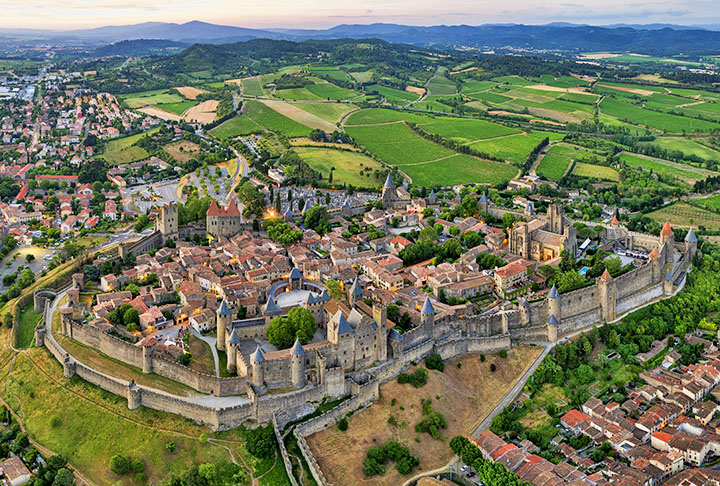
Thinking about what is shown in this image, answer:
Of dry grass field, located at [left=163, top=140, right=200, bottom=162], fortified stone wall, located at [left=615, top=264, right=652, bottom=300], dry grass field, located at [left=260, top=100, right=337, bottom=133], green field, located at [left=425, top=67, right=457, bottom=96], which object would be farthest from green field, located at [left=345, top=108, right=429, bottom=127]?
fortified stone wall, located at [left=615, top=264, right=652, bottom=300]

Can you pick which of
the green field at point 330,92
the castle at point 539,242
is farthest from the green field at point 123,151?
the castle at point 539,242

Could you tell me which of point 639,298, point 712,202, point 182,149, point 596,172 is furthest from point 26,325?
point 712,202

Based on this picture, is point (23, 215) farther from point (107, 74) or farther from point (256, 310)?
point (107, 74)

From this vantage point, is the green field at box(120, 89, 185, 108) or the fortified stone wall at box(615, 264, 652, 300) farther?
the green field at box(120, 89, 185, 108)

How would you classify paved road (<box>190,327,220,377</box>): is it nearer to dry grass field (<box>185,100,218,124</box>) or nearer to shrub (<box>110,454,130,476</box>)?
shrub (<box>110,454,130,476</box>)

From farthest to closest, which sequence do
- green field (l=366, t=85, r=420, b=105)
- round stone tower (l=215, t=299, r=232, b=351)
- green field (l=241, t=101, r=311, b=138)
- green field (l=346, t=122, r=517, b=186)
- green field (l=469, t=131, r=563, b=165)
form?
green field (l=366, t=85, r=420, b=105)
green field (l=241, t=101, r=311, b=138)
green field (l=469, t=131, r=563, b=165)
green field (l=346, t=122, r=517, b=186)
round stone tower (l=215, t=299, r=232, b=351)

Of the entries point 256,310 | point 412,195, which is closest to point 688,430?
point 256,310
